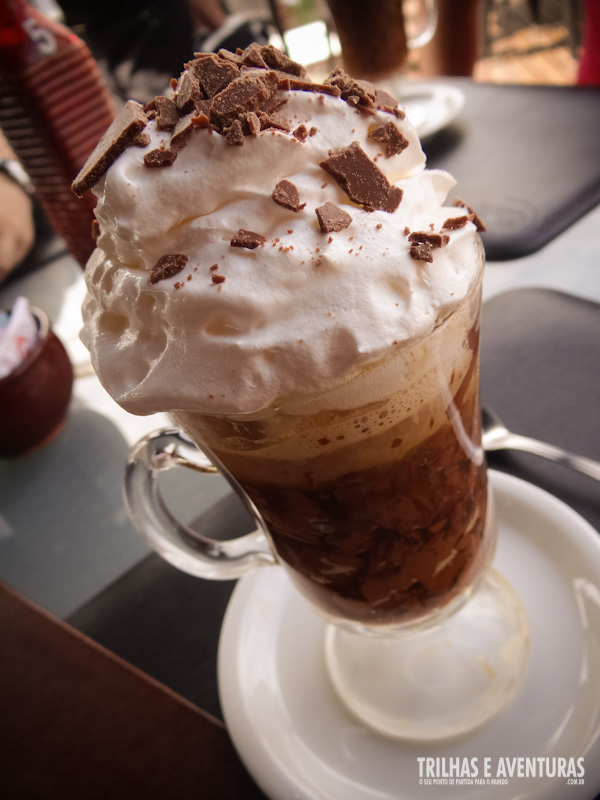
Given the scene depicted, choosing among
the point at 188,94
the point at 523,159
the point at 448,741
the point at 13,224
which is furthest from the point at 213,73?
the point at 13,224

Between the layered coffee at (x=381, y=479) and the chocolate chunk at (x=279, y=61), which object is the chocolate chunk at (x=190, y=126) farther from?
the layered coffee at (x=381, y=479)

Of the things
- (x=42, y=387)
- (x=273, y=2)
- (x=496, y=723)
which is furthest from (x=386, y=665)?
(x=273, y=2)

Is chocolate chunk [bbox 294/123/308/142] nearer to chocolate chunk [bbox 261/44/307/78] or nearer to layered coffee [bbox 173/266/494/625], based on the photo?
chocolate chunk [bbox 261/44/307/78]

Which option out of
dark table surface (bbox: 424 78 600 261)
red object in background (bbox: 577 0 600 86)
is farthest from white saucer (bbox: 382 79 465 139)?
red object in background (bbox: 577 0 600 86)

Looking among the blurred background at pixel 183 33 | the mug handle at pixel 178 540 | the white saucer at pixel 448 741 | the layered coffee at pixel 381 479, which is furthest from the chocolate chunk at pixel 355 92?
the blurred background at pixel 183 33

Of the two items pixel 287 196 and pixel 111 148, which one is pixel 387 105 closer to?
pixel 287 196
